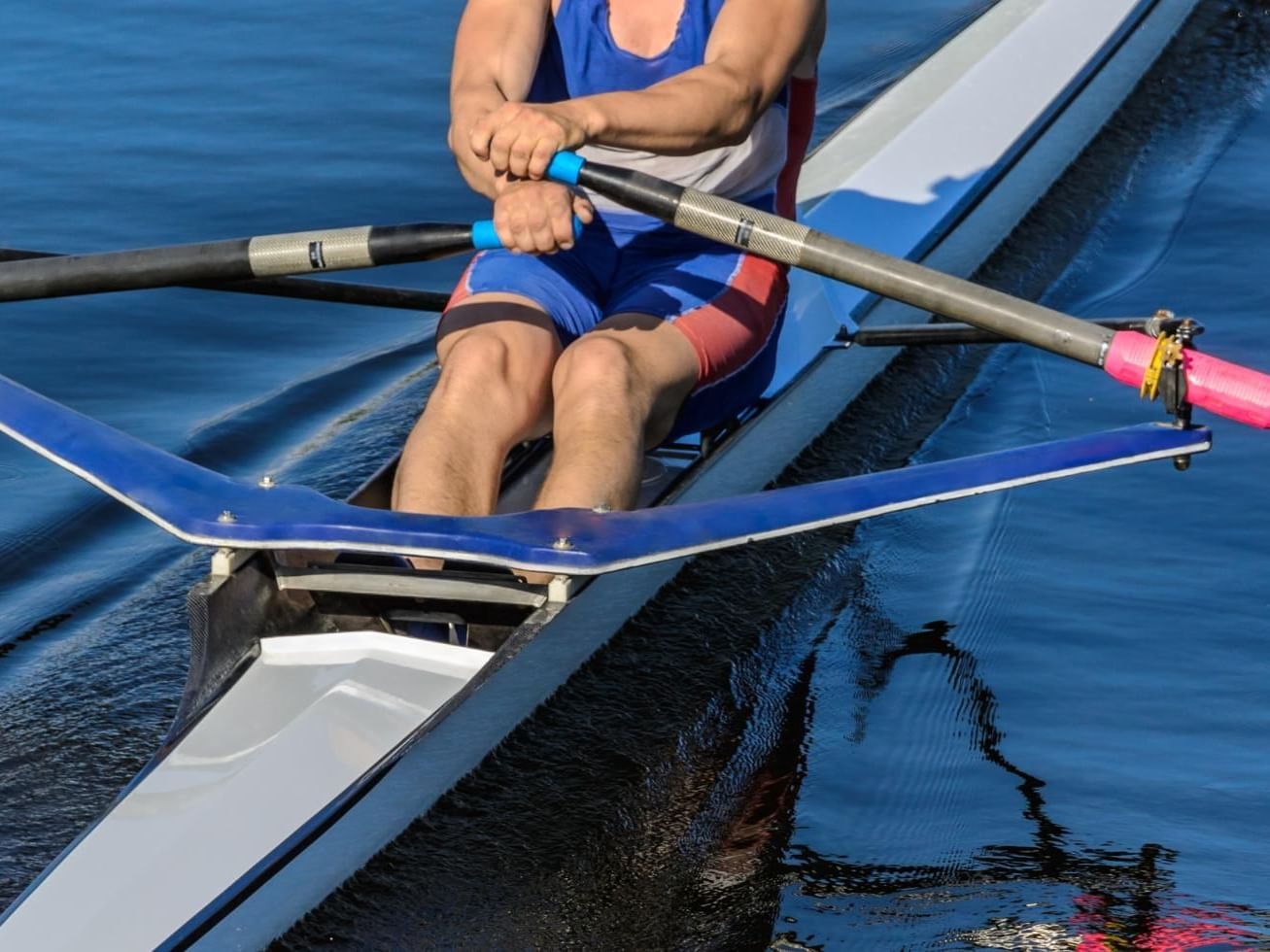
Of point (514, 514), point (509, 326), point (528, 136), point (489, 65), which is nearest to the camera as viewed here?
point (514, 514)

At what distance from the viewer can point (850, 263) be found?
3.54m

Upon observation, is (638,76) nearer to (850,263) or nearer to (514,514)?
Answer: (850,263)

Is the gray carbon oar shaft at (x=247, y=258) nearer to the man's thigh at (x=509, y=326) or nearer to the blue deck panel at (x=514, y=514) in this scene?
the man's thigh at (x=509, y=326)

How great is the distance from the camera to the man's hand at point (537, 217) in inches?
135

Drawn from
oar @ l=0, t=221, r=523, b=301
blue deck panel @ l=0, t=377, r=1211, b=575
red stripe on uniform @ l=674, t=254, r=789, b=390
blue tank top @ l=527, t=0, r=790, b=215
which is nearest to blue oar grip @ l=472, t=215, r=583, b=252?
oar @ l=0, t=221, r=523, b=301

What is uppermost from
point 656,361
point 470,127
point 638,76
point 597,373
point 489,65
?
point 638,76

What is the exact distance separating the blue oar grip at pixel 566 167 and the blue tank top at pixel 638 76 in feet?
1.42

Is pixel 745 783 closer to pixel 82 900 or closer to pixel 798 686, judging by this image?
pixel 798 686

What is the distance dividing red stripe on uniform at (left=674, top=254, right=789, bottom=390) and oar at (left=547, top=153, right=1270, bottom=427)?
25 cm

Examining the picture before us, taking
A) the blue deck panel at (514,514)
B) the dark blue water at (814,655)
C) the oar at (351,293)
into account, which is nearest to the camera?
the blue deck panel at (514,514)

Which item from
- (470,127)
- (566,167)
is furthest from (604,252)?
(566,167)

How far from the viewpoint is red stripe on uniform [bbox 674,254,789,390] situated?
147 inches

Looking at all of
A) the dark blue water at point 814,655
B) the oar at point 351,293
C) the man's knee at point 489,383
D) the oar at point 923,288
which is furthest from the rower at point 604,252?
the oar at point 351,293

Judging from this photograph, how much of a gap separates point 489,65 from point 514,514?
107 centimetres
